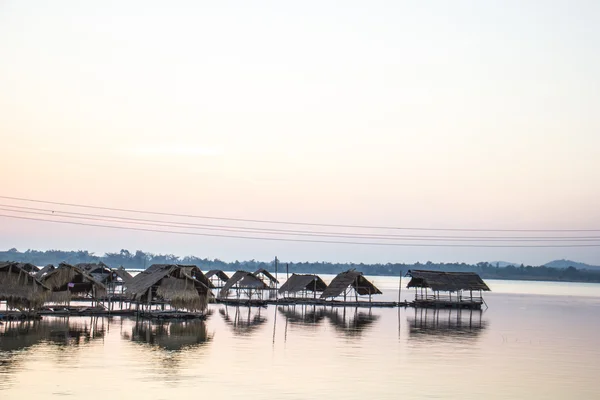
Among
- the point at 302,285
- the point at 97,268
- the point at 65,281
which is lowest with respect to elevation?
the point at 302,285

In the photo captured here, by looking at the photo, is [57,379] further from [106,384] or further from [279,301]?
[279,301]

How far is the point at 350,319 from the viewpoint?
2227 inches

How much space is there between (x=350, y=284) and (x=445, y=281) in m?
10.1

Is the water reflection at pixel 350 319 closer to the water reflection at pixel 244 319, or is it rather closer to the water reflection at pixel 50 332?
the water reflection at pixel 244 319

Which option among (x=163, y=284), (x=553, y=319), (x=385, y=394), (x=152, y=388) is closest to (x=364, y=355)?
(x=385, y=394)

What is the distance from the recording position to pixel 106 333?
39844mm

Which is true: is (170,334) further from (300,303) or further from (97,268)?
(300,303)

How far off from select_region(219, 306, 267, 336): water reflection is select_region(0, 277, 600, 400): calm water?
0.99 feet

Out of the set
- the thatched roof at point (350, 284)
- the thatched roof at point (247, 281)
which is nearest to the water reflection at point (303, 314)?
the thatched roof at point (350, 284)

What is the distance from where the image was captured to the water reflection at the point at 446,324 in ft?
150

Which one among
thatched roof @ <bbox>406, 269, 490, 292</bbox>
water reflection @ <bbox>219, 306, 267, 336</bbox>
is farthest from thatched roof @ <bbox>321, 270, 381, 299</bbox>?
water reflection @ <bbox>219, 306, 267, 336</bbox>

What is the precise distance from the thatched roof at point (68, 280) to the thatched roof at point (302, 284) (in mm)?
25464

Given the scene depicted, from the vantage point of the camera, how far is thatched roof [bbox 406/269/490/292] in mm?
71625

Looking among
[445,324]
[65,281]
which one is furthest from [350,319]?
[65,281]
